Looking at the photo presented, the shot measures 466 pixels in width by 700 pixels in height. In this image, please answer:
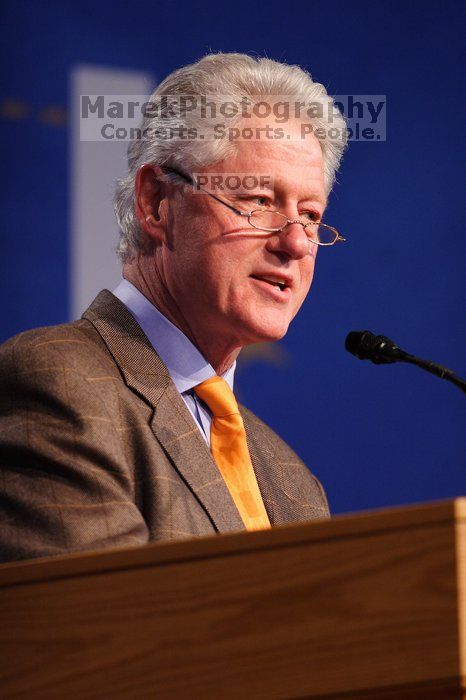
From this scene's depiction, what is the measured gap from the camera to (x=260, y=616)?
1.14 m

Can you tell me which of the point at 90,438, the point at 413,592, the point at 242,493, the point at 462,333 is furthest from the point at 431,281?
the point at 413,592

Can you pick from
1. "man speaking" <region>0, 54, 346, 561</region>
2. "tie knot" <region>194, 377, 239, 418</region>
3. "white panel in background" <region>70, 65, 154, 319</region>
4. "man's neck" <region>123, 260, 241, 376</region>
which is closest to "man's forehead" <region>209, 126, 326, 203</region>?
"man speaking" <region>0, 54, 346, 561</region>

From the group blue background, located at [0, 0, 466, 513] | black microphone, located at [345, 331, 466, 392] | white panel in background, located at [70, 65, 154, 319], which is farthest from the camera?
blue background, located at [0, 0, 466, 513]

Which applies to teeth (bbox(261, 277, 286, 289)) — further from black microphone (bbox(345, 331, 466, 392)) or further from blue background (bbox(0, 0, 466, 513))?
blue background (bbox(0, 0, 466, 513))

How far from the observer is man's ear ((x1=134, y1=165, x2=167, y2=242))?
81.3 inches

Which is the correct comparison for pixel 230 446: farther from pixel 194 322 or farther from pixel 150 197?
pixel 150 197

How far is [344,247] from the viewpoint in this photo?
2795 millimetres

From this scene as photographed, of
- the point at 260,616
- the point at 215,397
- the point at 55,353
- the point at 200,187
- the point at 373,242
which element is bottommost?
the point at 260,616

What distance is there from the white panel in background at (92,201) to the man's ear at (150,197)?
0.38 metres

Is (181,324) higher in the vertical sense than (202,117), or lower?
lower

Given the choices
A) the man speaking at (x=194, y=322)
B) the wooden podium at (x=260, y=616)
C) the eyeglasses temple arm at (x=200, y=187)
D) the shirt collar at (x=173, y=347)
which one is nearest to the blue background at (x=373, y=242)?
the man speaking at (x=194, y=322)

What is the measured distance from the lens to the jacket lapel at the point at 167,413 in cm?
169

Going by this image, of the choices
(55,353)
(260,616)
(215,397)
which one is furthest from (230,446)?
(260,616)

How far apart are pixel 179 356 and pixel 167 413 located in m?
0.20
